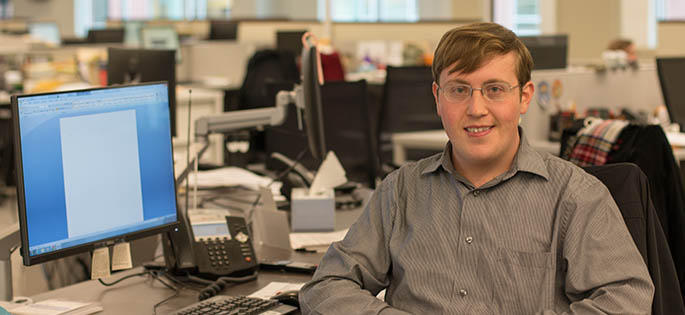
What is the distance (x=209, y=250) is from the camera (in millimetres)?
1811

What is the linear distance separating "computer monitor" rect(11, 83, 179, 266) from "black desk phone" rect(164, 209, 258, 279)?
11 centimetres

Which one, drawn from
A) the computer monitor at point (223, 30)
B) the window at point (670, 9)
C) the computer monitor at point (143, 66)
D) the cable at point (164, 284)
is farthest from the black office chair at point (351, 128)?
the computer monitor at point (223, 30)

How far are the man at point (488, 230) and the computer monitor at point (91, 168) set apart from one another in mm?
402

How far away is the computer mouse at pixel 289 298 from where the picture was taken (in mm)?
1581

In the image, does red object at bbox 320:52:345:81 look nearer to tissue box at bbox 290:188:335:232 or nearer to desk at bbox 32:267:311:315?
tissue box at bbox 290:188:335:232

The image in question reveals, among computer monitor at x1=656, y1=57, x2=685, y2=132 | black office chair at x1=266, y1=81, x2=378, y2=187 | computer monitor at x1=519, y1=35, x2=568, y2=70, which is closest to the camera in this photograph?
black office chair at x1=266, y1=81, x2=378, y2=187

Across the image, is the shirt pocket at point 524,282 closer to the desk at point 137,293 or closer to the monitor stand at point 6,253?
the desk at point 137,293

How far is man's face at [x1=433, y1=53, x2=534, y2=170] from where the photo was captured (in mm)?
1340

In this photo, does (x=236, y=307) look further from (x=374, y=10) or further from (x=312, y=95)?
(x=374, y=10)

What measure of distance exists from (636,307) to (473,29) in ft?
1.62

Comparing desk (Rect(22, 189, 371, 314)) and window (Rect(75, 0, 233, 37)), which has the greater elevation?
window (Rect(75, 0, 233, 37))

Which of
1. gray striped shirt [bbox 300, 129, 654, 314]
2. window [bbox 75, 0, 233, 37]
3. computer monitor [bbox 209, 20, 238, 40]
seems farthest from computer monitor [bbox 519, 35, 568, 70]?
window [bbox 75, 0, 233, 37]

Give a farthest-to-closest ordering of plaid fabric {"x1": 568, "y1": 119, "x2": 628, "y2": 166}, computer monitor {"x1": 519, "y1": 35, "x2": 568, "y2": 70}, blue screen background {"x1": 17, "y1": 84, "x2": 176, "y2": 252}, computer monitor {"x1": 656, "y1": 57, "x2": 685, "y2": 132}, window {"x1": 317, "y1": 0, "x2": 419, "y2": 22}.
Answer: window {"x1": 317, "y1": 0, "x2": 419, "y2": 22} → computer monitor {"x1": 519, "y1": 35, "x2": 568, "y2": 70} → computer monitor {"x1": 656, "y1": 57, "x2": 685, "y2": 132} → plaid fabric {"x1": 568, "y1": 119, "x2": 628, "y2": 166} → blue screen background {"x1": 17, "y1": 84, "x2": 176, "y2": 252}

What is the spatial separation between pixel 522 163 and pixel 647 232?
0.98 feet
